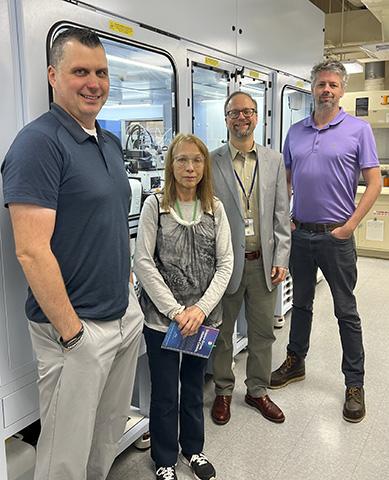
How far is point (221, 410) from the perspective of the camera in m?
2.51

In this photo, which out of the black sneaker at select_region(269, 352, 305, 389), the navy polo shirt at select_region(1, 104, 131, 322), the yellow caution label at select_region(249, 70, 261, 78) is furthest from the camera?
the yellow caution label at select_region(249, 70, 261, 78)

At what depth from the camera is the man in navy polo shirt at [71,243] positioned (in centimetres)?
133

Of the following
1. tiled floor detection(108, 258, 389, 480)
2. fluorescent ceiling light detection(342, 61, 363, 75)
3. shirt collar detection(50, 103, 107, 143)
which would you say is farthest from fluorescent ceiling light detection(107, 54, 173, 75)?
fluorescent ceiling light detection(342, 61, 363, 75)

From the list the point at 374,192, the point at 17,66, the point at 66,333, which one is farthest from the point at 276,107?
the point at 66,333

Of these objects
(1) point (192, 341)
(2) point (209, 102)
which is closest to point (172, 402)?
(1) point (192, 341)

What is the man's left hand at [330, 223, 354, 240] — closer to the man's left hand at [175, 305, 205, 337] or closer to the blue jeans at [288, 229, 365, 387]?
the blue jeans at [288, 229, 365, 387]

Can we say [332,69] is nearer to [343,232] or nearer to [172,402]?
[343,232]

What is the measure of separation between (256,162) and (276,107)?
125 cm

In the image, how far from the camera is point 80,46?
1409mm

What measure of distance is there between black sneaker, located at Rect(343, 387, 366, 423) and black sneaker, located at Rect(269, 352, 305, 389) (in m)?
0.37

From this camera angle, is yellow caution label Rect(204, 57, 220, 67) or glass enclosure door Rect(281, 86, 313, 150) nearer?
yellow caution label Rect(204, 57, 220, 67)

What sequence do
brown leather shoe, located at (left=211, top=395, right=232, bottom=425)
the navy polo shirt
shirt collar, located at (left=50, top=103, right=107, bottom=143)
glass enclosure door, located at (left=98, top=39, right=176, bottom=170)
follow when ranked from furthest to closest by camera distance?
1. brown leather shoe, located at (left=211, top=395, right=232, bottom=425)
2. glass enclosure door, located at (left=98, top=39, right=176, bottom=170)
3. shirt collar, located at (left=50, top=103, right=107, bottom=143)
4. the navy polo shirt

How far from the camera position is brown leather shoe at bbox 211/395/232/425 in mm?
2494

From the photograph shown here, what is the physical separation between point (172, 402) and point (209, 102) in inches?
70.7
